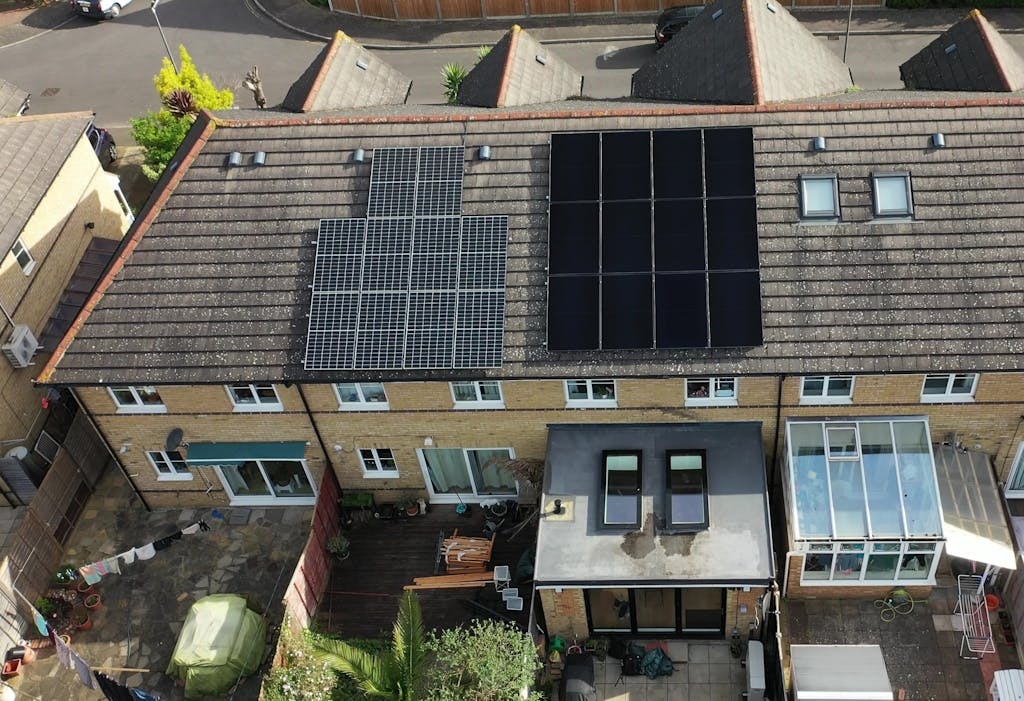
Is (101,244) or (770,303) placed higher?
(770,303)

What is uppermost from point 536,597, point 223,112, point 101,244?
point 223,112

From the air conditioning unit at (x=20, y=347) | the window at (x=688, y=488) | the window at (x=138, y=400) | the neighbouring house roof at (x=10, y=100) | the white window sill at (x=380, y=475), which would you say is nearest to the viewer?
the window at (x=688, y=488)

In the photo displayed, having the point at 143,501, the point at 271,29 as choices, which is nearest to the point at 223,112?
the point at 143,501

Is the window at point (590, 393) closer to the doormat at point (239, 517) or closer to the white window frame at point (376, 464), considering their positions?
the white window frame at point (376, 464)

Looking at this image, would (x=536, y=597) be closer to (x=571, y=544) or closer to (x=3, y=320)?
(x=571, y=544)

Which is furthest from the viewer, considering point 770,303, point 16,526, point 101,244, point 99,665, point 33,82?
point 33,82

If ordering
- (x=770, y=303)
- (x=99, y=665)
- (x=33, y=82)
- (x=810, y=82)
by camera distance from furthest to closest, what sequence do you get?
(x=33, y=82) → (x=810, y=82) → (x=99, y=665) → (x=770, y=303)

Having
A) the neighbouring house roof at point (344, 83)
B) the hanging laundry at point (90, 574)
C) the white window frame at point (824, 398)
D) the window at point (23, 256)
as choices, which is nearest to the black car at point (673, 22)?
the neighbouring house roof at point (344, 83)
